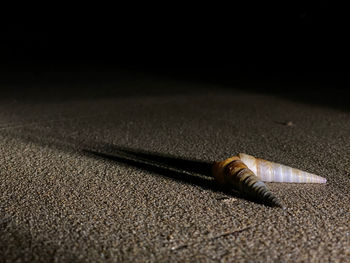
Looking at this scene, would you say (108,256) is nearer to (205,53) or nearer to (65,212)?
(65,212)

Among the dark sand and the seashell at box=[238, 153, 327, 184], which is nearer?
the dark sand

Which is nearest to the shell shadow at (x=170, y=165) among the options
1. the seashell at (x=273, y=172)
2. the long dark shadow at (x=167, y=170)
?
the long dark shadow at (x=167, y=170)

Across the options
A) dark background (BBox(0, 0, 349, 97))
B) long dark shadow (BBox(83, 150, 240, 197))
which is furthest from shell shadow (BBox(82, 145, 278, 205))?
dark background (BBox(0, 0, 349, 97))

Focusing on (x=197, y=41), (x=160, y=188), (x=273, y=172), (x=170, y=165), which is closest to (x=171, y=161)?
(x=170, y=165)

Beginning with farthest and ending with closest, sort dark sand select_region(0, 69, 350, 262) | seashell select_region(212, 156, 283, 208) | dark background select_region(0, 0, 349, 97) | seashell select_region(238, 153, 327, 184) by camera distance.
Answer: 1. dark background select_region(0, 0, 349, 97)
2. seashell select_region(238, 153, 327, 184)
3. seashell select_region(212, 156, 283, 208)
4. dark sand select_region(0, 69, 350, 262)

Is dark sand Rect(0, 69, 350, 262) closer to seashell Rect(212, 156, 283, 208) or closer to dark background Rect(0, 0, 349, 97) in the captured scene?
seashell Rect(212, 156, 283, 208)

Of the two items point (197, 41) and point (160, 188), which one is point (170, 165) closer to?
point (160, 188)
